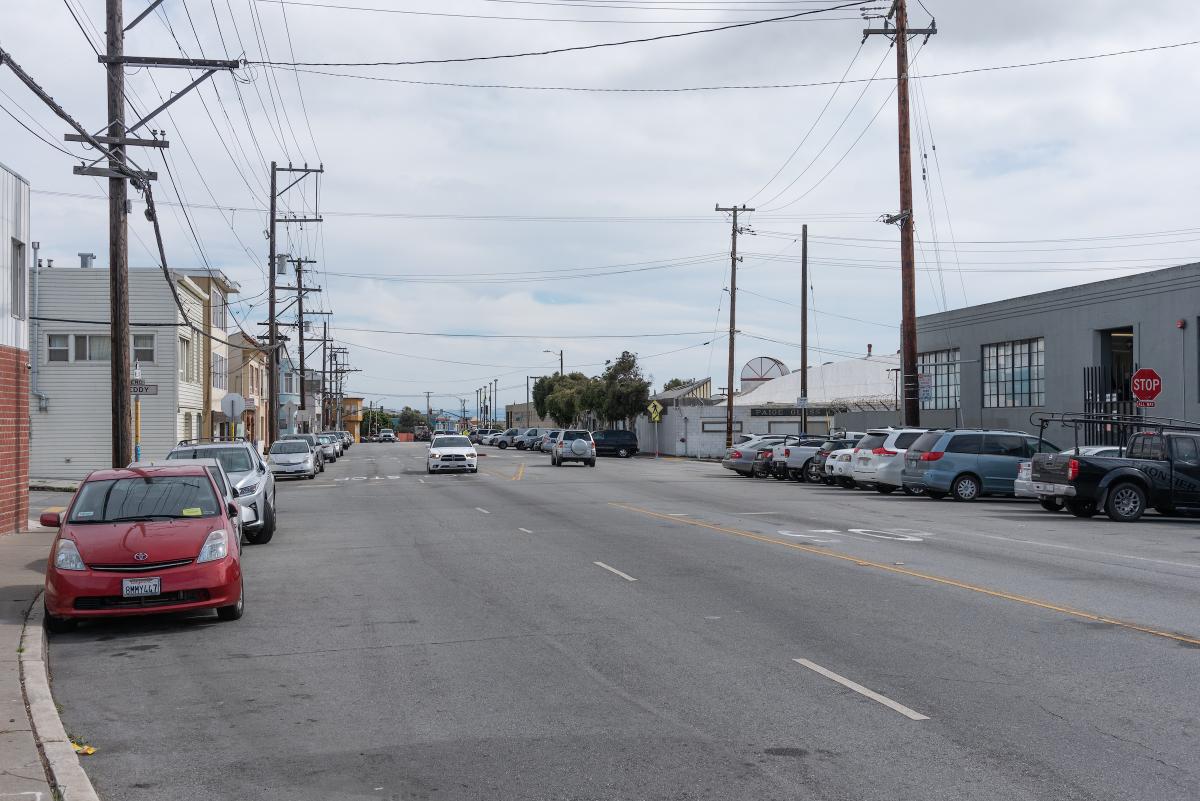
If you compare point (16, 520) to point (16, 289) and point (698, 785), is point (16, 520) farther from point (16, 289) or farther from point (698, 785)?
point (698, 785)

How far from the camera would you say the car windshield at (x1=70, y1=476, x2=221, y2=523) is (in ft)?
36.1

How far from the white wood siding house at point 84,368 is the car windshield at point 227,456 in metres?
22.0

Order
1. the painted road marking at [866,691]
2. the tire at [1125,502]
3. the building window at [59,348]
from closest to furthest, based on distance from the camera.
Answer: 1. the painted road marking at [866,691]
2. the tire at [1125,502]
3. the building window at [59,348]

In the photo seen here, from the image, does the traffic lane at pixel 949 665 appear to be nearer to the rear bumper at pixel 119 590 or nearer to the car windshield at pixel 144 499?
the rear bumper at pixel 119 590

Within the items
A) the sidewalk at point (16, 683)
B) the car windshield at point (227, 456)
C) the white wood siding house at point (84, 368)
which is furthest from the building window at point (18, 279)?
the white wood siding house at point (84, 368)

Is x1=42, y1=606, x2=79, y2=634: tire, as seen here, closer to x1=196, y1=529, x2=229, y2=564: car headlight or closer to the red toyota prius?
the red toyota prius

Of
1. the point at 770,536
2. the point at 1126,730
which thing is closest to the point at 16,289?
the point at 770,536

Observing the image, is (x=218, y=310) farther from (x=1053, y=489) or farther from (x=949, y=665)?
(x=949, y=665)

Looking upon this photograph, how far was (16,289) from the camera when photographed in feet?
63.1

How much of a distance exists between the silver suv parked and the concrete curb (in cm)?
691

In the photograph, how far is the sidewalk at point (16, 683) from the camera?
5895 millimetres

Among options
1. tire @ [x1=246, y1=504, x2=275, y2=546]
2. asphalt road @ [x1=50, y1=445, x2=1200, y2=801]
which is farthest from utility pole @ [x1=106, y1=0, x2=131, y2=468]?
asphalt road @ [x1=50, y1=445, x2=1200, y2=801]

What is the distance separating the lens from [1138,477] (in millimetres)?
21156

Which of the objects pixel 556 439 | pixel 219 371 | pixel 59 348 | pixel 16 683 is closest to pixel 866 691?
pixel 16 683
